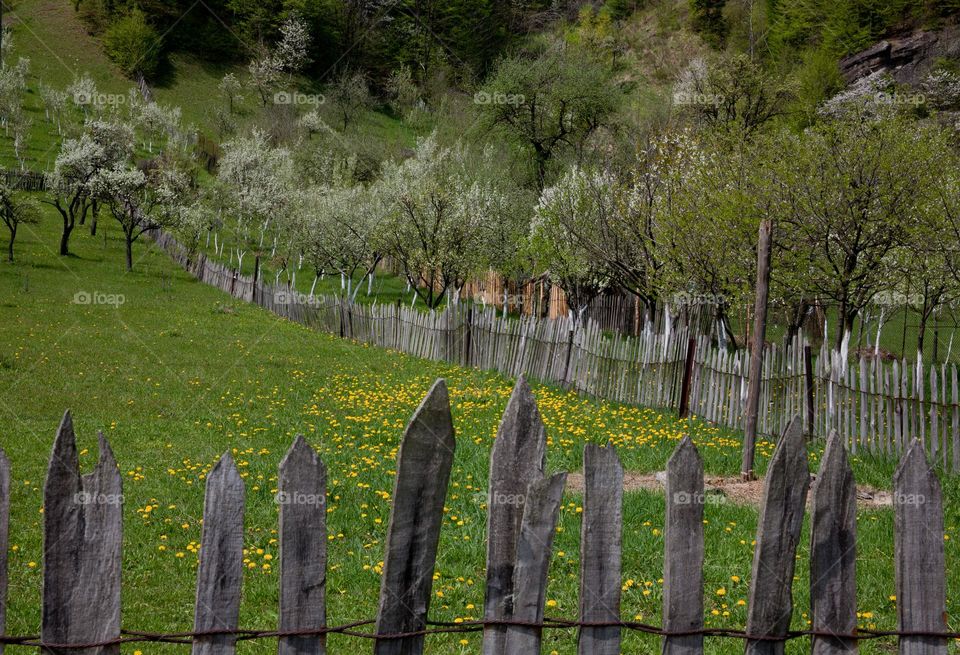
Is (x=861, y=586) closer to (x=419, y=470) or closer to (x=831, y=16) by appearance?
(x=419, y=470)

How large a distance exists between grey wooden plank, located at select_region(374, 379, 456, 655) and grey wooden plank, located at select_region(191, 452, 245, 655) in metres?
0.47

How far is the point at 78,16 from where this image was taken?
87.3 m

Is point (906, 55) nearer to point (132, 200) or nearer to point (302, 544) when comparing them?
point (132, 200)

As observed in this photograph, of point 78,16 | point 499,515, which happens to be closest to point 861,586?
point 499,515

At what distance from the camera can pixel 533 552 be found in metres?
2.44

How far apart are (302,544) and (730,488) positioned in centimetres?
667

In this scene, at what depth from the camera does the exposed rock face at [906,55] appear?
62812 millimetres

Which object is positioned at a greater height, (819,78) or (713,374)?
(819,78)

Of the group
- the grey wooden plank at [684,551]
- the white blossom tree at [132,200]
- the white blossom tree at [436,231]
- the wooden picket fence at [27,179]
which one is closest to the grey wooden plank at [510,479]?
the grey wooden plank at [684,551]

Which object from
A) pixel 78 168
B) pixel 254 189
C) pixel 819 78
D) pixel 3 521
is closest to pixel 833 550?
pixel 3 521

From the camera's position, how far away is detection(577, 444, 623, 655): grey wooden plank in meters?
2.46

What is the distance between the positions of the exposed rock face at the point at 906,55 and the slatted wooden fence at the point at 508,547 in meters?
70.7

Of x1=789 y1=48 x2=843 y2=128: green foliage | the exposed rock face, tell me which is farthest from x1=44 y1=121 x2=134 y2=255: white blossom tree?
the exposed rock face

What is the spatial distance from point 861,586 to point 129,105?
73374 millimetres
